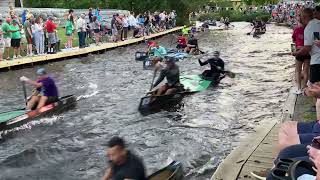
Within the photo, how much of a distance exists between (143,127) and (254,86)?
7.31 meters

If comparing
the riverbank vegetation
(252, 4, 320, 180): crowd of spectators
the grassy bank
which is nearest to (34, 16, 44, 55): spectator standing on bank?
(252, 4, 320, 180): crowd of spectators

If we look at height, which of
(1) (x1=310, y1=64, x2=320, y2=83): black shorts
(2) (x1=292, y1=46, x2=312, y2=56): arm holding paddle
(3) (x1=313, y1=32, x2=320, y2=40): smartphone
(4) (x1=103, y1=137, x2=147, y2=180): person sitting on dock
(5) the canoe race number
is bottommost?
(5) the canoe race number

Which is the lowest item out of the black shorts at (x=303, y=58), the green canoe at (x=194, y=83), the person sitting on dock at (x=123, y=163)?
the green canoe at (x=194, y=83)

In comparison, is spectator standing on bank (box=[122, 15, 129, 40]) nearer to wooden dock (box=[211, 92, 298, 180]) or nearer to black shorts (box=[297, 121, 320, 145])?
wooden dock (box=[211, 92, 298, 180])

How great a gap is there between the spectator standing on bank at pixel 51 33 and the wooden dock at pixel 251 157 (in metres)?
16.4

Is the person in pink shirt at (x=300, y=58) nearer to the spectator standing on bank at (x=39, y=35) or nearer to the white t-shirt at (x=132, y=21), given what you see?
the spectator standing on bank at (x=39, y=35)

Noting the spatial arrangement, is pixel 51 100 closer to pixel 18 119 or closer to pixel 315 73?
pixel 18 119

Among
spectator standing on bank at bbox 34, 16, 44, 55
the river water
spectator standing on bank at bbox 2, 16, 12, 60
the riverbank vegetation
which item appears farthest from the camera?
the riverbank vegetation

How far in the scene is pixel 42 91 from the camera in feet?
45.0

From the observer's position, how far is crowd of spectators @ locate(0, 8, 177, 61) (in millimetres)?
21609

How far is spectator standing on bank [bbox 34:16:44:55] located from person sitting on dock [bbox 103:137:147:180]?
17.2 metres

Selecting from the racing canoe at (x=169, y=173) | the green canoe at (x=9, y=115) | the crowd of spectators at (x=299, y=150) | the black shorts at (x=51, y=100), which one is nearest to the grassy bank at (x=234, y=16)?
the black shorts at (x=51, y=100)

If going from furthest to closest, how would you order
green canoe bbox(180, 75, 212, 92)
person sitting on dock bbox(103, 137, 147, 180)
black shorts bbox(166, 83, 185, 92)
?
green canoe bbox(180, 75, 212, 92)
black shorts bbox(166, 83, 185, 92)
person sitting on dock bbox(103, 137, 147, 180)

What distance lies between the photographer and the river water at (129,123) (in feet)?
33.5
